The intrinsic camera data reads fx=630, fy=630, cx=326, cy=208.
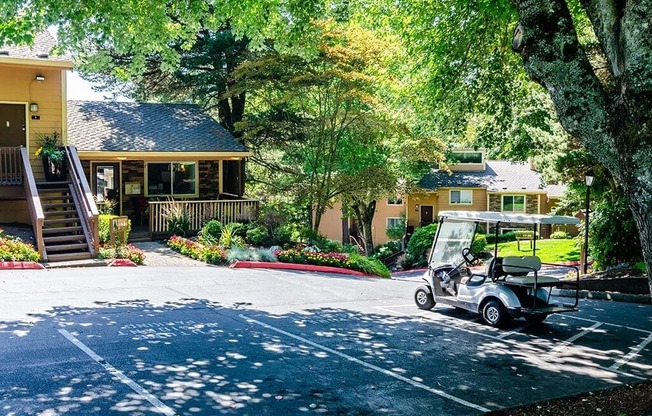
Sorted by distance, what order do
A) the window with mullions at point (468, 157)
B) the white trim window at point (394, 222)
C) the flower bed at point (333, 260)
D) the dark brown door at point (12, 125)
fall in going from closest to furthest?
1. the flower bed at point (333, 260)
2. the dark brown door at point (12, 125)
3. the white trim window at point (394, 222)
4. the window with mullions at point (468, 157)

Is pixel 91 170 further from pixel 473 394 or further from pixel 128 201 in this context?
pixel 473 394

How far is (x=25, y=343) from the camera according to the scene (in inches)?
326

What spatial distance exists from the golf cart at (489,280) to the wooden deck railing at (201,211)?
10.9 meters

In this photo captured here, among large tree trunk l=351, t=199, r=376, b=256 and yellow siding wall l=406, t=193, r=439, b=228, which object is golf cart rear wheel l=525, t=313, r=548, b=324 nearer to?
large tree trunk l=351, t=199, r=376, b=256

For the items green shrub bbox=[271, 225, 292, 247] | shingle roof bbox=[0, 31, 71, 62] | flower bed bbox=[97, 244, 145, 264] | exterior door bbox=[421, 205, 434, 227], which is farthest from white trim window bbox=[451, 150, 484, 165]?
flower bed bbox=[97, 244, 145, 264]

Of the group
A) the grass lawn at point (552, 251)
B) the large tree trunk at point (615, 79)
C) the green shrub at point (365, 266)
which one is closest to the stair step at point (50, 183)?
the green shrub at point (365, 266)

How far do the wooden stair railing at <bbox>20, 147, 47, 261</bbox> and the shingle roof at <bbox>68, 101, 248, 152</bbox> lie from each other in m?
3.29

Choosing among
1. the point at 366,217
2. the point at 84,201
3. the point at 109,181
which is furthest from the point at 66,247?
the point at 366,217

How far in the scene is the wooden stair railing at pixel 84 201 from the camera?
647 inches

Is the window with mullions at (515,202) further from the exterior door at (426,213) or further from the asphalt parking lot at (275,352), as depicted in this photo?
the asphalt parking lot at (275,352)

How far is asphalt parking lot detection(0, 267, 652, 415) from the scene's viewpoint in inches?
262

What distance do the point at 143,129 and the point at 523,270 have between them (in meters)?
17.1

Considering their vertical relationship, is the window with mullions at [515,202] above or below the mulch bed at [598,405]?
above

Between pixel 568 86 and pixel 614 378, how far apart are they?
167 inches
